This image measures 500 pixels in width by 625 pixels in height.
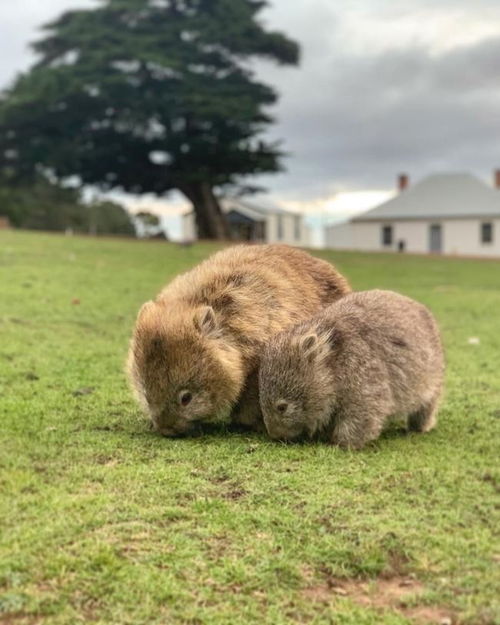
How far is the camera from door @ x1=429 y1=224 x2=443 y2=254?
52906mm

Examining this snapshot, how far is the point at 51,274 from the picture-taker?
17266mm

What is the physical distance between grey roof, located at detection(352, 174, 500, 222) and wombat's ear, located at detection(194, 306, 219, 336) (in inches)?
1927

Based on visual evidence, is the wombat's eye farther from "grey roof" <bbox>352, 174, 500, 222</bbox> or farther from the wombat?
"grey roof" <bbox>352, 174, 500, 222</bbox>

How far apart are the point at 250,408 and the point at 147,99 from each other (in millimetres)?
32024

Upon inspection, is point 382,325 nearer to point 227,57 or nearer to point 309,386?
point 309,386

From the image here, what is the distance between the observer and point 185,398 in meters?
5.26

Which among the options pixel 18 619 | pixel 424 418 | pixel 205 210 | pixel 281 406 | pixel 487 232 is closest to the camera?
pixel 18 619

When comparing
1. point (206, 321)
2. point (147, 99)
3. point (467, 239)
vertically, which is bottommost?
point (206, 321)

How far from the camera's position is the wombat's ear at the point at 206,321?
5.32 metres

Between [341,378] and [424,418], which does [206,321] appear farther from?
[424,418]

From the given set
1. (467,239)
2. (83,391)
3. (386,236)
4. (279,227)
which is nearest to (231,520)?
(83,391)

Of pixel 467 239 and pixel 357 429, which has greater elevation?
pixel 467 239

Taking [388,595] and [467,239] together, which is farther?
[467,239]

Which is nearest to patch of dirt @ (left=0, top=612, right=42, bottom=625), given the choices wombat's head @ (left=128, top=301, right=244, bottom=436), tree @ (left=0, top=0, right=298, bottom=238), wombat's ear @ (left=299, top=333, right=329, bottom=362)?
wombat's head @ (left=128, top=301, right=244, bottom=436)
